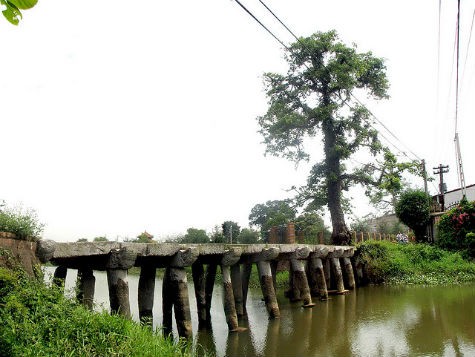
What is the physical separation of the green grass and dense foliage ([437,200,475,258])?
57.2ft

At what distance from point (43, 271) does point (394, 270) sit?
1489 cm

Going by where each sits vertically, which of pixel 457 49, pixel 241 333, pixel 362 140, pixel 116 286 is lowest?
pixel 241 333

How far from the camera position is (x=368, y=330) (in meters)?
8.36

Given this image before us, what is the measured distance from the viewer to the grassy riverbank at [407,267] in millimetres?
16812

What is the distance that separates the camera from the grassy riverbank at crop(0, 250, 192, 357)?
4055mm

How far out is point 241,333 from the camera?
8750mm

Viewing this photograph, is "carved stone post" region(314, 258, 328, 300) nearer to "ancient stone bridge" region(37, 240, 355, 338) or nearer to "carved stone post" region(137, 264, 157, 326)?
"ancient stone bridge" region(37, 240, 355, 338)

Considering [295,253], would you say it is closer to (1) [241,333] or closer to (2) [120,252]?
(1) [241,333]

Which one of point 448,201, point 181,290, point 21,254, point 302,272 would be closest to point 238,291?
point 302,272

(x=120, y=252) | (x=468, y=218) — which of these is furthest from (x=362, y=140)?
(x=120, y=252)

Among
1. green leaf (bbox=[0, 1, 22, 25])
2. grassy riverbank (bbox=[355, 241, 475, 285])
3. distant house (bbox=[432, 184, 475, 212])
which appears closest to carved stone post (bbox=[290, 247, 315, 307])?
grassy riverbank (bbox=[355, 241, 475, 285])

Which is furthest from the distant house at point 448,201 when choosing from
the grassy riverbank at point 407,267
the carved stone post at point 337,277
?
the carved stone post at point 337,277

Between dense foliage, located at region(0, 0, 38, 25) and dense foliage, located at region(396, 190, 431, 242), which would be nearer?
dense foliage, located at region(0, 0, 38, 25)

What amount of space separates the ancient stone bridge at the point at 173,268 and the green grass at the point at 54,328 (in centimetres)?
39
